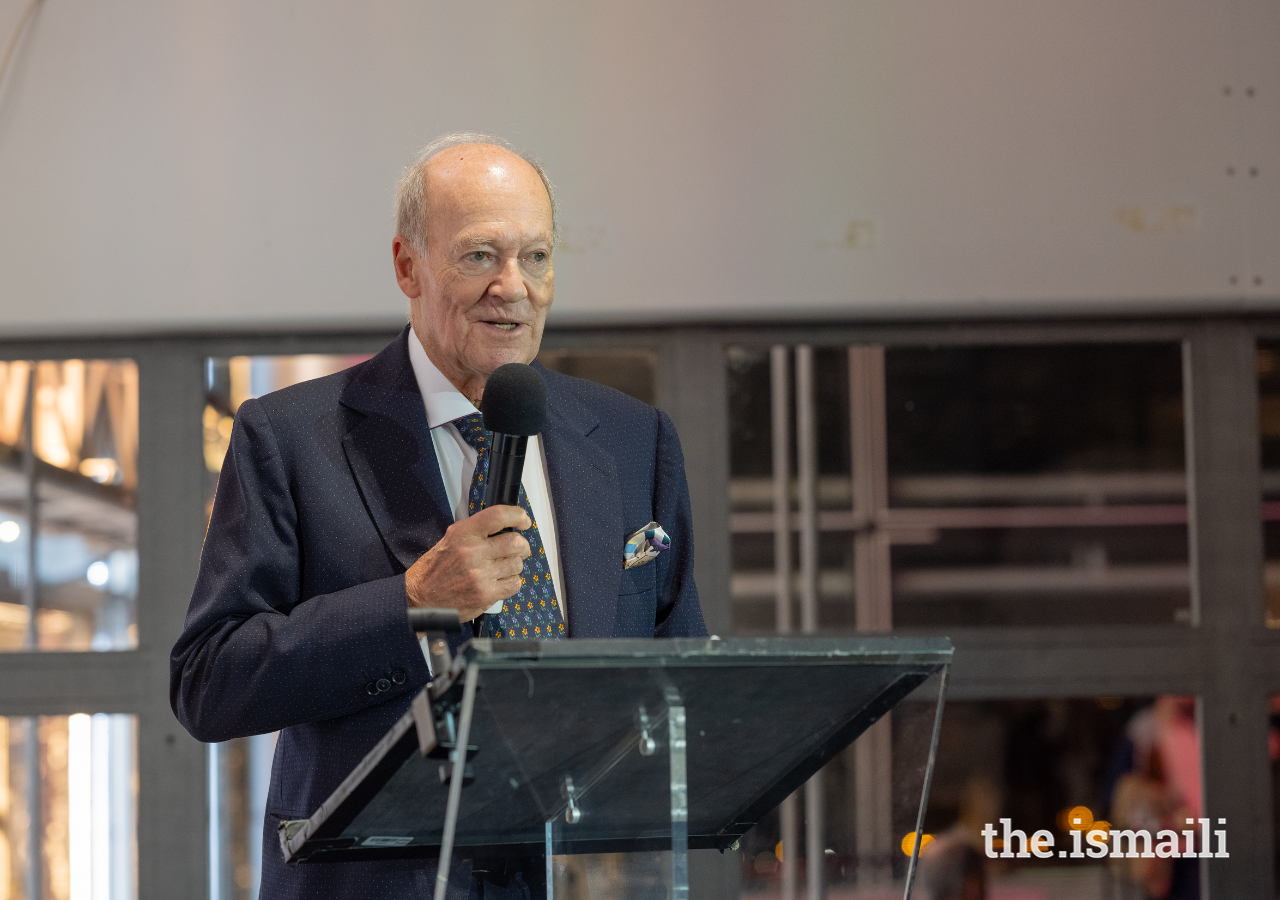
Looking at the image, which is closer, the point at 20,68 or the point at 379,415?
the point at 379,415

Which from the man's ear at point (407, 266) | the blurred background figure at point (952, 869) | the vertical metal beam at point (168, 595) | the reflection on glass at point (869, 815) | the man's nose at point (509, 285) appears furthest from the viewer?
the vertical metal beam at point (168, 595)

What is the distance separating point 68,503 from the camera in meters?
3.04

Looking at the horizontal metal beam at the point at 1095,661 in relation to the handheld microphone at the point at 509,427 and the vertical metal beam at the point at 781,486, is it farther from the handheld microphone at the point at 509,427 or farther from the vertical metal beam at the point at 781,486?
the handheld microphone at the point at 509,427

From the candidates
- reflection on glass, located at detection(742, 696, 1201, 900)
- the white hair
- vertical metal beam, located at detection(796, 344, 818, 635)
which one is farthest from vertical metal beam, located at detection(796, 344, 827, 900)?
the white hair

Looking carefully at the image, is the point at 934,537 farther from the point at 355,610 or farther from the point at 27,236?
the point at 27,236

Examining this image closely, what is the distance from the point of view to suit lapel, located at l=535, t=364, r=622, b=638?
1.50m

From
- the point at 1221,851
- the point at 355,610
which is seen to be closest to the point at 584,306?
the point at 355,610

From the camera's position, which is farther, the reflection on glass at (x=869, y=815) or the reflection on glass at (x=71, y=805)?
the reflection on glass at (x=71, y=805)

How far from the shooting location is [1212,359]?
3082mm

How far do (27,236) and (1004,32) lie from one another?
2.44 metres

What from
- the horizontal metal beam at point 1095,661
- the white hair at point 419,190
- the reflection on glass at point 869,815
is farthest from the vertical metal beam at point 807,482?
the reflection on glass at point 869,815

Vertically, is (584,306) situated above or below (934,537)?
above

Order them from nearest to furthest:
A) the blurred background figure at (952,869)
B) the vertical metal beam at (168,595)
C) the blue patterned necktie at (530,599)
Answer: the blue patterned necktie at (530,599) → the blurred background figure at (952,869) → the vertical metal beam at (168,595)

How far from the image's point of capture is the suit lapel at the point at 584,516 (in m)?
1.50
